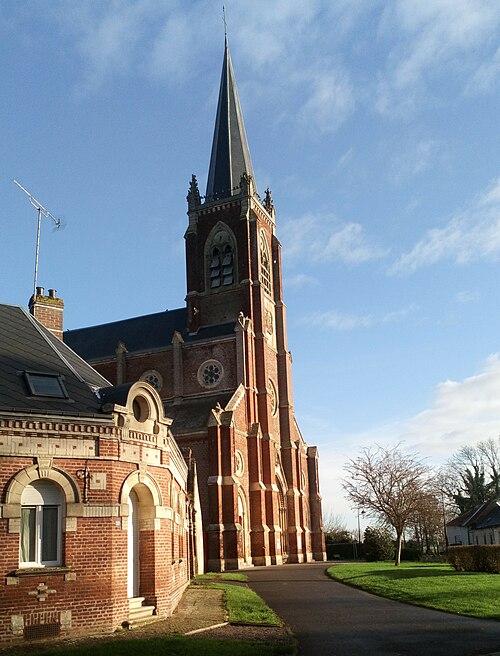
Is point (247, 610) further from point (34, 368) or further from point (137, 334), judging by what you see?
point (137, 334)

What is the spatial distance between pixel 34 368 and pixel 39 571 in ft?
16.1

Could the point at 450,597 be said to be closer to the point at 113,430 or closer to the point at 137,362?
the point at 113,430

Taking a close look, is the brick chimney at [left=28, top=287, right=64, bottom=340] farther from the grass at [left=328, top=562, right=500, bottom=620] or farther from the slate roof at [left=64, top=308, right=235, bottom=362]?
the slate roof at [left=64, top=308, right=235, bottom=362]

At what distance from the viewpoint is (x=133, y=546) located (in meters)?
16.2

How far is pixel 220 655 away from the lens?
11016 millimetres

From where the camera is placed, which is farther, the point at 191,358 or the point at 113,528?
the point at 191,358

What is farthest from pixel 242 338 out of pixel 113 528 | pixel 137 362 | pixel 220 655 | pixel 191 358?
pixel 220 655

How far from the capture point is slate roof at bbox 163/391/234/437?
144 ft

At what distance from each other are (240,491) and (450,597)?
26.1 metres

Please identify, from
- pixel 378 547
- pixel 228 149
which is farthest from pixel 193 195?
pixel 378 547

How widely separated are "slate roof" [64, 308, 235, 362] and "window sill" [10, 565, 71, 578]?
36.2 metres

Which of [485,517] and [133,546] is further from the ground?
[133,546]

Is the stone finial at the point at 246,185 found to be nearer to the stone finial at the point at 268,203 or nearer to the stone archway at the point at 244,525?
the stone finial at the point at 268,203

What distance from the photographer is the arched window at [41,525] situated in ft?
46.3
